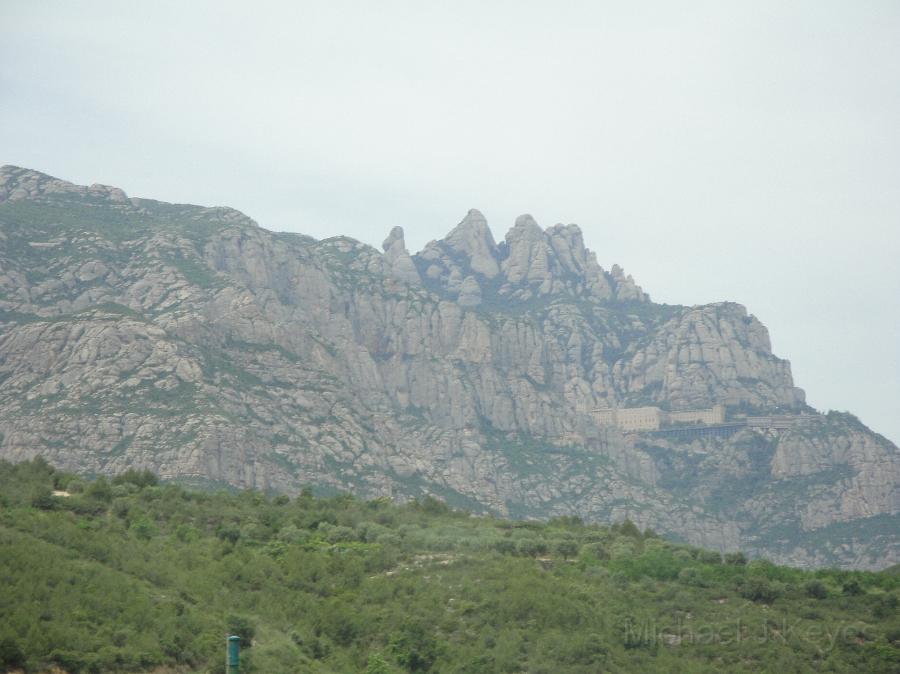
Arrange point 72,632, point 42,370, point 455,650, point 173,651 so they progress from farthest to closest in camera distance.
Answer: point 42,370 → point 455,650 → point 173,651 → point 72,632

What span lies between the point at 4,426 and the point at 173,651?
301 feet

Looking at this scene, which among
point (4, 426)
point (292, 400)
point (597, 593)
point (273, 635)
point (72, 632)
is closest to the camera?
point (72, 632)

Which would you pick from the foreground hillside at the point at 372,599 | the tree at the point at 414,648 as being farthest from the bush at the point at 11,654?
the tree at the point at 414,648

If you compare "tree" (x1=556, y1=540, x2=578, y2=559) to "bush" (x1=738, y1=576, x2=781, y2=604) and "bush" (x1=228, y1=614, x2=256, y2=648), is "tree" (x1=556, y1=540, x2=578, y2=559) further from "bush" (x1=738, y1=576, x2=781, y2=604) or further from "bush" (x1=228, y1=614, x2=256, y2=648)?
"bush" (x1=228, y1=614, x2=256, y2=648)

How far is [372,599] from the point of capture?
83.9 meters

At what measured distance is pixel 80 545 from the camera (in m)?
73.7

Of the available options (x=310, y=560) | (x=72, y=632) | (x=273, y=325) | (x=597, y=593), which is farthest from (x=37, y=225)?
(x=72, y=632)

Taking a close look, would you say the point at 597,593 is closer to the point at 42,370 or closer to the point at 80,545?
the point at 80,545

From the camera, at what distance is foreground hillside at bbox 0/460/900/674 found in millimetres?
63062

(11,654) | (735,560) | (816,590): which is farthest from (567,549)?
(11,654)

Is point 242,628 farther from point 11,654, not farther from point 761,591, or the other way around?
point 761,591

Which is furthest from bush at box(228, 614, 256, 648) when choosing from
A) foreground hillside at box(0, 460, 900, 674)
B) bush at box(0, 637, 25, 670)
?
bush at box(0, 637, 25, 670)

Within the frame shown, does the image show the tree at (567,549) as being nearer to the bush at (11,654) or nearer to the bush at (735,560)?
the bush at (735,560)

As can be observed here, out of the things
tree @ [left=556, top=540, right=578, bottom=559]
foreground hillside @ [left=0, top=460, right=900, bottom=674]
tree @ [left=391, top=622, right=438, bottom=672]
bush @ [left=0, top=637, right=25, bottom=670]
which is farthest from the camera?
tree @ [left=556, top=540, right=578, bottom=559]
